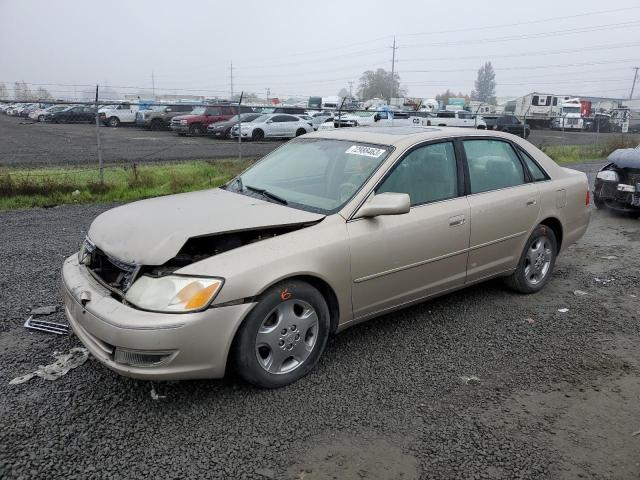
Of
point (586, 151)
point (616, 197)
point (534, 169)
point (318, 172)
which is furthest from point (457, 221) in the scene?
point (586, 151)

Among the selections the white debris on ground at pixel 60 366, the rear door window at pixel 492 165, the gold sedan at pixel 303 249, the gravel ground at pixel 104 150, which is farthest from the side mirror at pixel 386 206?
the gravel ground at pixel 104 150

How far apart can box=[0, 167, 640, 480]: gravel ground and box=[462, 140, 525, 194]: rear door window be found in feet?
3.59

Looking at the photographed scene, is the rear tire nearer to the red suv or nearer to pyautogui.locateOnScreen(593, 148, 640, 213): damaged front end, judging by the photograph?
the red suv

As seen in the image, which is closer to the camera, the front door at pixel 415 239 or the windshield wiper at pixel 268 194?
the front door at pixel 415 239

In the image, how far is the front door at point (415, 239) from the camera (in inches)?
141

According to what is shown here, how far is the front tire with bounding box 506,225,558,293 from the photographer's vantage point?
4.84m

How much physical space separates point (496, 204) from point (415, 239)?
3.32 ft

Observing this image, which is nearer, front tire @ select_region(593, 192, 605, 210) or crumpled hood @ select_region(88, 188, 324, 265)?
crumpled hood @ select_region(88, 188, 324, 265)

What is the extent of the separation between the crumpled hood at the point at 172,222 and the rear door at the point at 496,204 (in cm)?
151

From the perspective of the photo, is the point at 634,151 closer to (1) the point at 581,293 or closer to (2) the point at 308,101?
(1) the point at 581,293

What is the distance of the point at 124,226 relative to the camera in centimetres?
341

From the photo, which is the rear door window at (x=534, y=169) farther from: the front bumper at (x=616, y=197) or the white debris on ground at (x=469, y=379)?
the front bumper at (x=616, y=197)

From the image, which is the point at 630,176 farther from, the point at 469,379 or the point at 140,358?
the point at 140,358

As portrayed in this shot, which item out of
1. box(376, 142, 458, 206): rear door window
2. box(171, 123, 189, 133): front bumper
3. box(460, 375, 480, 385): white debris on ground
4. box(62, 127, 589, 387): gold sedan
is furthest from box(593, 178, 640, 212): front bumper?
box(171, 123, 189, 133): front bumper
